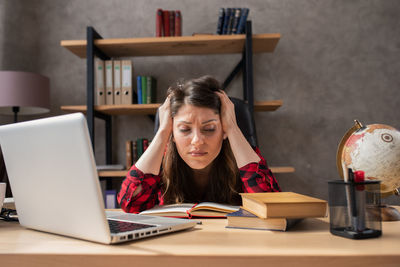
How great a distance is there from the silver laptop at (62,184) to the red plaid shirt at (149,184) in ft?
1.53

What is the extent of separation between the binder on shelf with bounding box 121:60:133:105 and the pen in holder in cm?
204

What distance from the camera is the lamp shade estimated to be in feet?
7.55

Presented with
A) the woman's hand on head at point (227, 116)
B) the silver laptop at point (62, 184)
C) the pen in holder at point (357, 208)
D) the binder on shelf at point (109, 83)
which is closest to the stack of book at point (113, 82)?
the binder on shelf at point (109, 83)

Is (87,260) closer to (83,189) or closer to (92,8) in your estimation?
(83,189)

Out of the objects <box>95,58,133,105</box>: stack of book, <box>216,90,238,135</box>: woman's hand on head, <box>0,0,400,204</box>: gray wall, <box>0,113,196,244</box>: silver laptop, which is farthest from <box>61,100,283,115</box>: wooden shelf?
<box>0,113,196,244</box>: silver laptop

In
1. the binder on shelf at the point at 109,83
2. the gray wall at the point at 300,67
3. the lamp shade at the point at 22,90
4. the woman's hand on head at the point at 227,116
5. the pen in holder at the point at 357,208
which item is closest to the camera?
the pen in holder at the point at 357,208

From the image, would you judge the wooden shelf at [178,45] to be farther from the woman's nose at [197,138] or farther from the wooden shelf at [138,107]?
the woman's nose at [197,138]

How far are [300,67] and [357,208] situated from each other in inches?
93.3

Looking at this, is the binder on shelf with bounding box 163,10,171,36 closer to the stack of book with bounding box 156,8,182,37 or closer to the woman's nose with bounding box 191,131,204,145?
the stack of book with bounding box 156,8,182,37

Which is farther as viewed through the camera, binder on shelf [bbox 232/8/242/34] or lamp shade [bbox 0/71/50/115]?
binder on shelf [bbox 232/8/242/34]

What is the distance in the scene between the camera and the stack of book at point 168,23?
8.27ft

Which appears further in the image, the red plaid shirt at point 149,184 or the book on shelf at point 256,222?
the red plaid shirt at point 149,184

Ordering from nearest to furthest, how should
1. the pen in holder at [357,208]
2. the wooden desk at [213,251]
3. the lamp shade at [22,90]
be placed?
the wooden desk at [213,251]
the pen in holder at [357,208]
the lamp shade at [22,90]

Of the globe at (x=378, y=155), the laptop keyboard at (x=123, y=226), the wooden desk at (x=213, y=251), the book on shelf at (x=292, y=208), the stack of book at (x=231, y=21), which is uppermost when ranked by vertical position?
the stack of book at (x=231, y=21)
